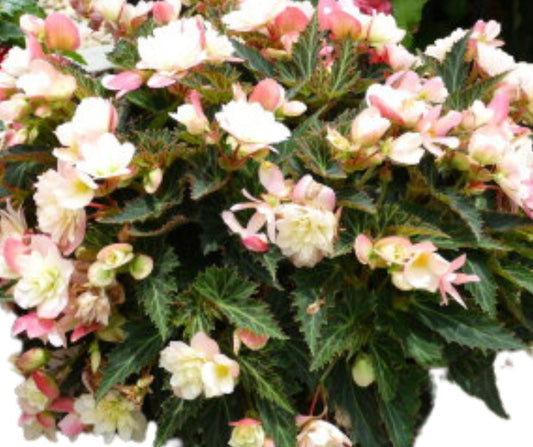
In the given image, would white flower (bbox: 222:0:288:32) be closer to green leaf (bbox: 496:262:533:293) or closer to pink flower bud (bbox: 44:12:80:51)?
pink flower bud (bbox: 44:12:80:51)

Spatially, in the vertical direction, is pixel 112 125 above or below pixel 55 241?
above

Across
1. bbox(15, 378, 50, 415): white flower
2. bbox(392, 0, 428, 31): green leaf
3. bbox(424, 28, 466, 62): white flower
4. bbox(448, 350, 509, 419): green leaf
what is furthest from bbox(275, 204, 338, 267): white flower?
bbox(392, 0, 428, 31): green leaf

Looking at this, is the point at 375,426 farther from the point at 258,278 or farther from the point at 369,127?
the point at 369,127

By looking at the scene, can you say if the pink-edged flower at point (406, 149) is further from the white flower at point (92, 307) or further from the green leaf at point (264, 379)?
the white flower at point (92, 307)

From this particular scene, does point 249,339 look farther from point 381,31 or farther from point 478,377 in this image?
point 381,31

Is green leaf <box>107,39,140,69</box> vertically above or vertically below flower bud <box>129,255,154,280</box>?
above

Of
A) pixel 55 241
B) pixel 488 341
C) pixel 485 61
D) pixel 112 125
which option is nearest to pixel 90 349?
pixel 55 241

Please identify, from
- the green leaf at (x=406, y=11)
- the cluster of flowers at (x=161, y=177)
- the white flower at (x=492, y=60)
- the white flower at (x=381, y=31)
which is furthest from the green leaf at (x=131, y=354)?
the green leaf at (x=406, y=11)
